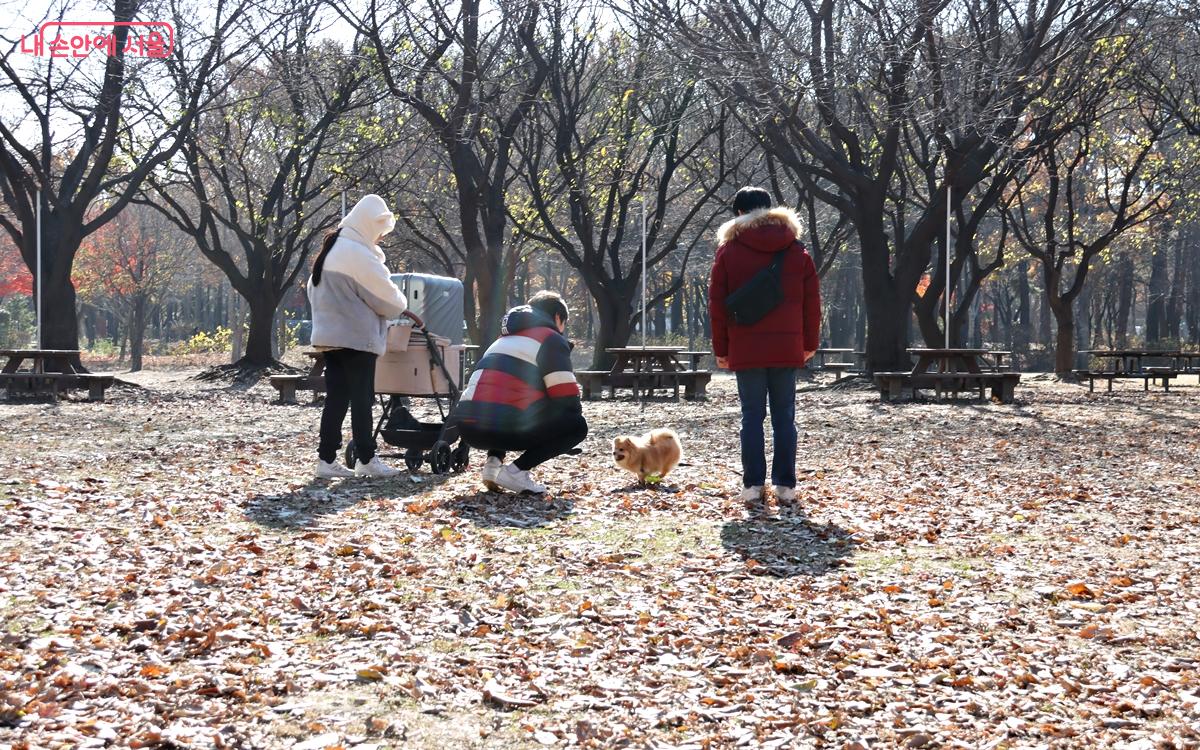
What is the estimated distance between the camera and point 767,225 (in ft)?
25.1

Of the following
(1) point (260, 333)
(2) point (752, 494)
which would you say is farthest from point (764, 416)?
(1) point (260, 333)

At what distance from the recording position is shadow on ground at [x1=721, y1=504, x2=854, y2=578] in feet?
20.0

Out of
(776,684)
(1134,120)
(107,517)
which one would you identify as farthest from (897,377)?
(1134,120)

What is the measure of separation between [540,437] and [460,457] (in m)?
1.82

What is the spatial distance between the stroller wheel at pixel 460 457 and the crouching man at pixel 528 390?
4.89 feet

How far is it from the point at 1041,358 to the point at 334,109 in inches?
1167

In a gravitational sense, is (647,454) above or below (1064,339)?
below

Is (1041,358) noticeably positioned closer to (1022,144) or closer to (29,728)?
(1022,144)

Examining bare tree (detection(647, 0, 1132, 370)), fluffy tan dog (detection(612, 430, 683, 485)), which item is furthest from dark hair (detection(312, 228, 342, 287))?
bare tree (detection(647, 0, 1132, 370))

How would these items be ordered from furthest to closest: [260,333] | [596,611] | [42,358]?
[260,333] → [42,358] → [596,611]

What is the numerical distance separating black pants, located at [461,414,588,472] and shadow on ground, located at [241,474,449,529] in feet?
2.62

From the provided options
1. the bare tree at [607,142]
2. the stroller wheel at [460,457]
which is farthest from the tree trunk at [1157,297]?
the stroller wheel at [460,457]

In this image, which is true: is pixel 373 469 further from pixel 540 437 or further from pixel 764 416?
pixel 764 416

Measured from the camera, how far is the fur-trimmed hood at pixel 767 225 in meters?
7.64
